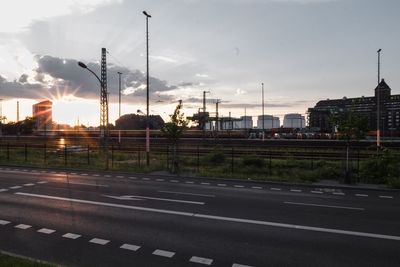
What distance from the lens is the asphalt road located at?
24.7 feet

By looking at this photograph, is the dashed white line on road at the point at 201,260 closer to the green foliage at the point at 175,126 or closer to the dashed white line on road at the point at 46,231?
the dashed white line on road at the point at 46,231

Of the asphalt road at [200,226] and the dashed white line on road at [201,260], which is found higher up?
the dashed white line on road at [201,260]

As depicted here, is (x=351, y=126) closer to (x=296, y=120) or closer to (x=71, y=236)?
(x=71, y=236)

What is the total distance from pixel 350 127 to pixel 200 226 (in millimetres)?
13359

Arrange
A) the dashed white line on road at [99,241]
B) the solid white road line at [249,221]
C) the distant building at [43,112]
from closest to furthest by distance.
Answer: the dashed white line on road at [99,241] → the solid white road line at [249,221] → the distant building at [43,112]

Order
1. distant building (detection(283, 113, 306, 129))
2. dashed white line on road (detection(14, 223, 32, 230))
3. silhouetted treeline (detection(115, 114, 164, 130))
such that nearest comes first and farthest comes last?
dashed white line on road (detection(14, 223, 32, 230)) → silhouetted treeline (detection(115, 114, 164, 130)) → distant building (detection(283, 113, 306, 129))

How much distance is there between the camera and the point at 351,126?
1966cm

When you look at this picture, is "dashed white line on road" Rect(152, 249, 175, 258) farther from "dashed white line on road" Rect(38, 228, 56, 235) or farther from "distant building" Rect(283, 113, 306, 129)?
"distant building" Rect(283, 113, 306, 129)

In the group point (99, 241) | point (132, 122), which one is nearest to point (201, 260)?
point (99, 241)

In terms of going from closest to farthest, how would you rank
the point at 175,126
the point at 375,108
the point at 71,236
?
the point at 71,236 < the point at 175,126 < the point at 375,108

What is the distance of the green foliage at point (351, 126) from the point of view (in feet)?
64.3

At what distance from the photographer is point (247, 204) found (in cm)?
1330

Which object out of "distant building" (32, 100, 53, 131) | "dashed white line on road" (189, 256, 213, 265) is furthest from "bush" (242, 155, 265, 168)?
"distant building" (32, 100, 53, 131)

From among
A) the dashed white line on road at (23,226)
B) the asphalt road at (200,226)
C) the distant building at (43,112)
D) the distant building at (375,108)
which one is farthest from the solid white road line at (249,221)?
the distant building at (43,112)
